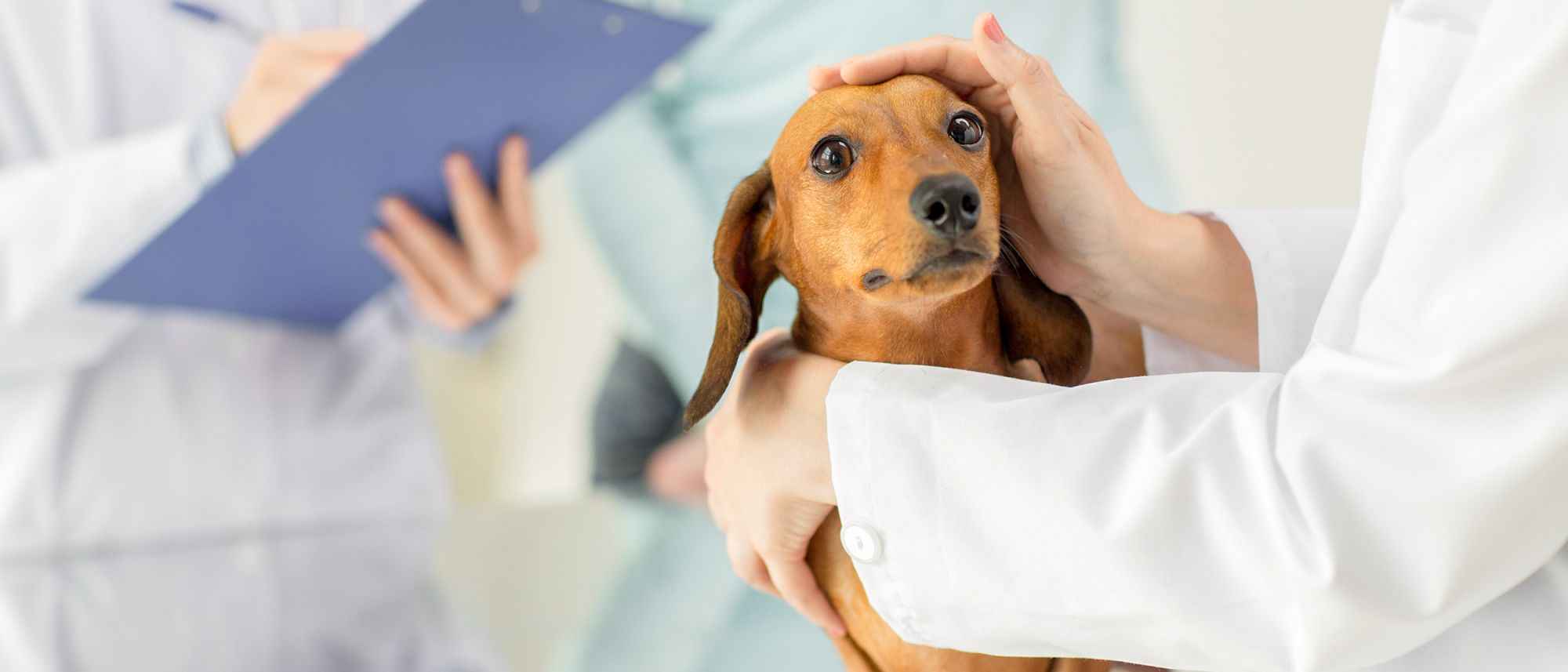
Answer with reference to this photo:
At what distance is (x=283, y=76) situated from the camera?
997 mm

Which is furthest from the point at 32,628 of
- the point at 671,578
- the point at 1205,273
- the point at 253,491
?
the point at 1205,273

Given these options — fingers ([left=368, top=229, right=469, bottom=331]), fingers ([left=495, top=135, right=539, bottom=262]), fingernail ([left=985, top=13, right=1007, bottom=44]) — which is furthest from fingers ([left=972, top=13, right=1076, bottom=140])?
fingers ([left=368, top=229, right=469, bottom=331])

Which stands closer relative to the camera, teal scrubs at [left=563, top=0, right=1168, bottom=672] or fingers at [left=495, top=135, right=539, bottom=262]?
teal scrubs at [left=563, top=0, right=1168, bottom=672]

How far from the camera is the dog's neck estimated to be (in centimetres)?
61

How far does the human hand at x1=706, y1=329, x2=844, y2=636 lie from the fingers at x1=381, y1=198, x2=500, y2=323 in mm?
559

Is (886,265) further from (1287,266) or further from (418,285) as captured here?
(418,285)

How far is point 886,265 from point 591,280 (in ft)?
6.72

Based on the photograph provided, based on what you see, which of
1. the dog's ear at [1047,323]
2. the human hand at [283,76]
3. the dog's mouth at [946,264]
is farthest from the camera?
the human hand at [283,76]

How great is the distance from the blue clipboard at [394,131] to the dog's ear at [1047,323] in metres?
0.41

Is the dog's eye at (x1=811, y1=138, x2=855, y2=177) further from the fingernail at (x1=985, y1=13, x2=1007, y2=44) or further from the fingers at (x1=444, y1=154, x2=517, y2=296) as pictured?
the fingers at (x1=444, y1=154, x2=517, y2=296)

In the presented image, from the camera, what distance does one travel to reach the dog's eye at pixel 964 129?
58 centimetres

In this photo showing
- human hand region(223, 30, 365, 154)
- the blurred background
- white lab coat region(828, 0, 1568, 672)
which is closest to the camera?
white lab coat region(828, 0, 1568, 672)

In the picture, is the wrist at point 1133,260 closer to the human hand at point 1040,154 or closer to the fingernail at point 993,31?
the human hand at point 1040,154

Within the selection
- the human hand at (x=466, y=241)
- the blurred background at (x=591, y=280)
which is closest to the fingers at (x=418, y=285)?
the human hand at (x=466, y=241)
